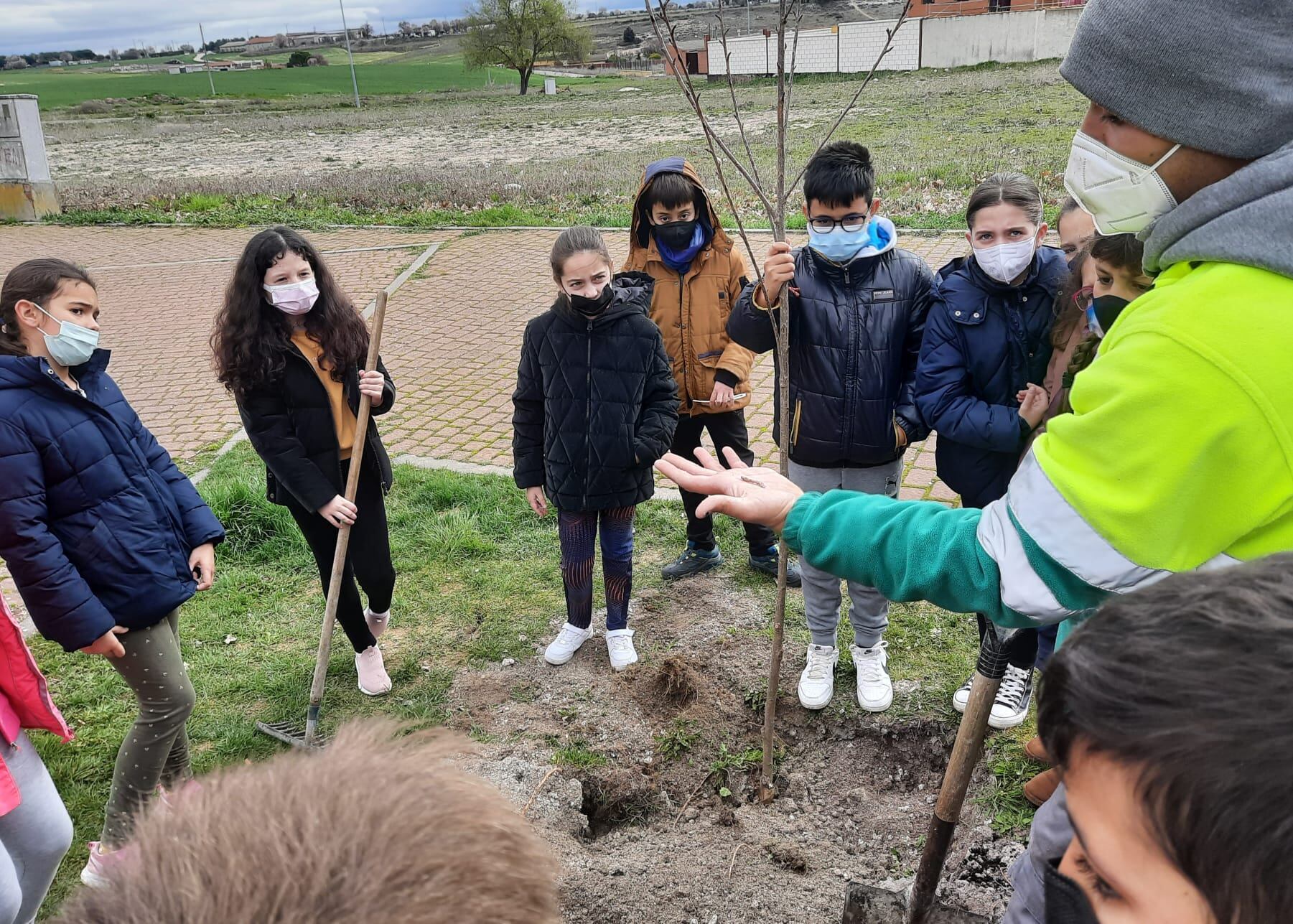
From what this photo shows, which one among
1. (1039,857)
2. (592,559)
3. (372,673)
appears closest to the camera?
(1039,857)

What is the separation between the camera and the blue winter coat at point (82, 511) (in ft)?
8.49

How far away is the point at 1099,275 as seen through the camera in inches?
116

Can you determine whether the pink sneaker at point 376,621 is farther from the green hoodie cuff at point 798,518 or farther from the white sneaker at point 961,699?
the green hoodie cuff at point 798,518

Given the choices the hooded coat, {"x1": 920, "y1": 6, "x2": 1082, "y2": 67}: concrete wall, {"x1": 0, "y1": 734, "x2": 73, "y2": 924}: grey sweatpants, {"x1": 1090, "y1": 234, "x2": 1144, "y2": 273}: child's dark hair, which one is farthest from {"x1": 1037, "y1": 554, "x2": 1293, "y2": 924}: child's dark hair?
{"x1": 920, "y1": 6, "x2": 1082, "y2": 67}: concrete wall

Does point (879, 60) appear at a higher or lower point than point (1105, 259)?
higher

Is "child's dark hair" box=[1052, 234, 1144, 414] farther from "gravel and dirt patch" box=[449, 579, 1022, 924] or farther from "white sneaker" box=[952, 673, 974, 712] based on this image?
"gravel and dirt patch" box=[449, 579, 1022, 924]

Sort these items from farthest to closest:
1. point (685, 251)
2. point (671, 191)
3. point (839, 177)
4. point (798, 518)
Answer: point (685, 251), point (671, 191), point (839, 177), point (798, 518)

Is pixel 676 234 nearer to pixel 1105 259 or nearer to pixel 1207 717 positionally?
pixel 1105 259

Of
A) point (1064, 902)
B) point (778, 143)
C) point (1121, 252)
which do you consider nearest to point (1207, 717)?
point (1064, 902)

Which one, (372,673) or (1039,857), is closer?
(1039,857)

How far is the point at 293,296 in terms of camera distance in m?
3.47

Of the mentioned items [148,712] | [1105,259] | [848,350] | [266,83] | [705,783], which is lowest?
[705,783]

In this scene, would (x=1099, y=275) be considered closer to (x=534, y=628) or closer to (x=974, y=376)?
(x=974, y=376)

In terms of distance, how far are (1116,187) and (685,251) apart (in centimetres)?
296
